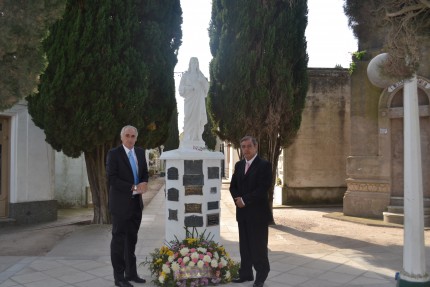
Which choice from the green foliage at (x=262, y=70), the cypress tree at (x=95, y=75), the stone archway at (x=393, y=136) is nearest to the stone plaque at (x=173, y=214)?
Answer: the cypress tree at (x=95, y=75)

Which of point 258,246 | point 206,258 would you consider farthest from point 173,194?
point 258,246

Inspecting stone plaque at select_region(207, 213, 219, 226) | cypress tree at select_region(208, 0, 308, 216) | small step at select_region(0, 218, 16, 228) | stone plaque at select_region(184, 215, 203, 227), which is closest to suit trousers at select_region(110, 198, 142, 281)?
stone plaque at select_region(184, 215, 203, 227)

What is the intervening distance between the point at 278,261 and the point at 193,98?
284cm

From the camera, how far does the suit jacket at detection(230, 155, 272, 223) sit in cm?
493

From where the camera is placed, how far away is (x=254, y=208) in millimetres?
5016

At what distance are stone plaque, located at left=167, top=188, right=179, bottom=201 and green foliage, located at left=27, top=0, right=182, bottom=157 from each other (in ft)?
13.3

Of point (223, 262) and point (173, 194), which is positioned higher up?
point (173, 194)

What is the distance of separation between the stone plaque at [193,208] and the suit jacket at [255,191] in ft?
2.60

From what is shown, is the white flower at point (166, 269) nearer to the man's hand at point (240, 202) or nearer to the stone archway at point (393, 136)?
the man's hand at point (240, 202)

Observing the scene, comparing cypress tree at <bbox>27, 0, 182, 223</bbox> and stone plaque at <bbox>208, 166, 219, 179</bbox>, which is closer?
stone plaque at <bbox>208, 166, 219, 179</bbox>

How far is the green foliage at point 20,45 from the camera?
5617mm

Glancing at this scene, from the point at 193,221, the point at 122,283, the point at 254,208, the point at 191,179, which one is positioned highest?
the point at 191,179

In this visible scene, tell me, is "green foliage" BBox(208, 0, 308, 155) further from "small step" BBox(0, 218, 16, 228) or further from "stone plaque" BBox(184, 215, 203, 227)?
"small step" BBox(0, 218, 16, 228)

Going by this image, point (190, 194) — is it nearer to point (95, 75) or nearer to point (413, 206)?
point (413, 206)
